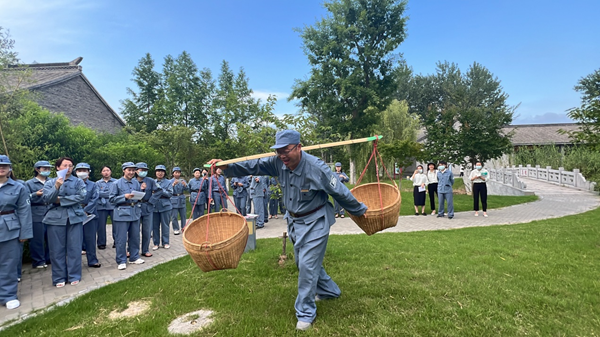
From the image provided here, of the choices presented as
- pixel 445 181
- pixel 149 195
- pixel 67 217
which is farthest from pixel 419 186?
pixel 67 217

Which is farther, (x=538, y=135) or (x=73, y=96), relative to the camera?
(x=538, y=135)

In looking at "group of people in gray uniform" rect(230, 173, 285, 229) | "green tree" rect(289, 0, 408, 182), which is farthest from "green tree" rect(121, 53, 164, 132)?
"group of people in gray uniform" rect(230, 173, 285, 229)

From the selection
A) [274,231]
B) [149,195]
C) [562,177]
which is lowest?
[274,231]

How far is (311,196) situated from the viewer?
3689mm

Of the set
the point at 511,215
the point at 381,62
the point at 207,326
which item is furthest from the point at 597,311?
the point at 381,62

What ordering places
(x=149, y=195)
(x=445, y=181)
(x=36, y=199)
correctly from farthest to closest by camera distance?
(x=445, y=181) < (x=149, y=195) < (x=36, y=199)

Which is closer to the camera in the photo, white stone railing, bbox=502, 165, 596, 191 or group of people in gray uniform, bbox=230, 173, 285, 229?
group of people in gray uniform, bbox=230, 173, 285, 229

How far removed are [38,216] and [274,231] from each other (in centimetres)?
554

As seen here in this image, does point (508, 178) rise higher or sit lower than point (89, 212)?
lower

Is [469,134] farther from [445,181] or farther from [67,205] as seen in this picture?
[67,205]

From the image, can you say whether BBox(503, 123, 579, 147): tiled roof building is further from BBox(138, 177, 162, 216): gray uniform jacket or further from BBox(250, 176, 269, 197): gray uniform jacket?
BBox(138, 177, 162, 216): gray uniform jacket

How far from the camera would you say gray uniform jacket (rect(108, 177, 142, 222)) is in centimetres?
635

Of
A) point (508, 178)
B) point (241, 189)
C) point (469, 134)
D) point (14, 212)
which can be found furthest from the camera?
point (508, 178)

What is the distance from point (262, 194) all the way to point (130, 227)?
15.1 feet
